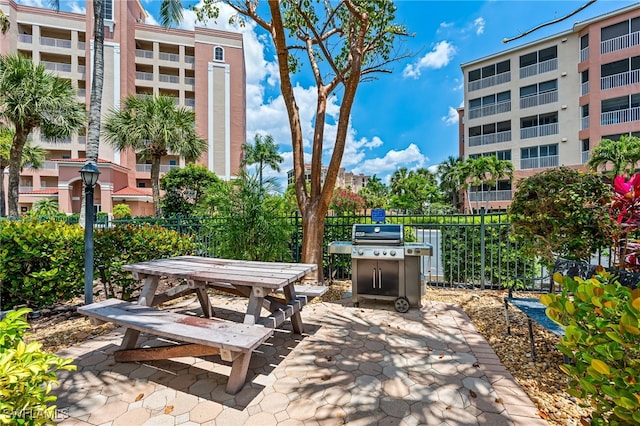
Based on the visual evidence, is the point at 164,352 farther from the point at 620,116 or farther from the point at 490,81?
the point at 490,81

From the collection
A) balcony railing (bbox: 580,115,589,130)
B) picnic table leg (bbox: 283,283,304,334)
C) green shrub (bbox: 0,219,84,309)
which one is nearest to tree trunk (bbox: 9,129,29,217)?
green shrub (bbox: 0,219,84,309)

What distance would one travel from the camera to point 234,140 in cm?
2933

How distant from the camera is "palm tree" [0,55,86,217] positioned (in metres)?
9.88

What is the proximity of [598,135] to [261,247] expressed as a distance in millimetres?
24620

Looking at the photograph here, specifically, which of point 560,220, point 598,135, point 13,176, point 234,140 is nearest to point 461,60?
point 598,135

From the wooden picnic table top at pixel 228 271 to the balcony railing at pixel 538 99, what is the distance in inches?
1044

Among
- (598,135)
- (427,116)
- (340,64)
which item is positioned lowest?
(340,64)

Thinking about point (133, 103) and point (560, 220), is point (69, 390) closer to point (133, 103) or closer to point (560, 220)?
point (560, 220)

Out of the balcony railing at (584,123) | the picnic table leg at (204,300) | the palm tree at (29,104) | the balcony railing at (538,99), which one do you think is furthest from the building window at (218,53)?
the picnic table leg at (204,300)

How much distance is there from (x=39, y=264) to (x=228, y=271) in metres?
2.96

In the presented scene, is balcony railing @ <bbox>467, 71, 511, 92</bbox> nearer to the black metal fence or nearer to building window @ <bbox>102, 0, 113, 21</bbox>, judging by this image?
the black metal fence

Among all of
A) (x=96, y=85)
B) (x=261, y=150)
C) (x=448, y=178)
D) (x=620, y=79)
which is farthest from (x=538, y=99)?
(x=96, y=85)

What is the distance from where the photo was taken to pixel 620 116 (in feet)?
59.3

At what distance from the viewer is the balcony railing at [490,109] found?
2323cm
